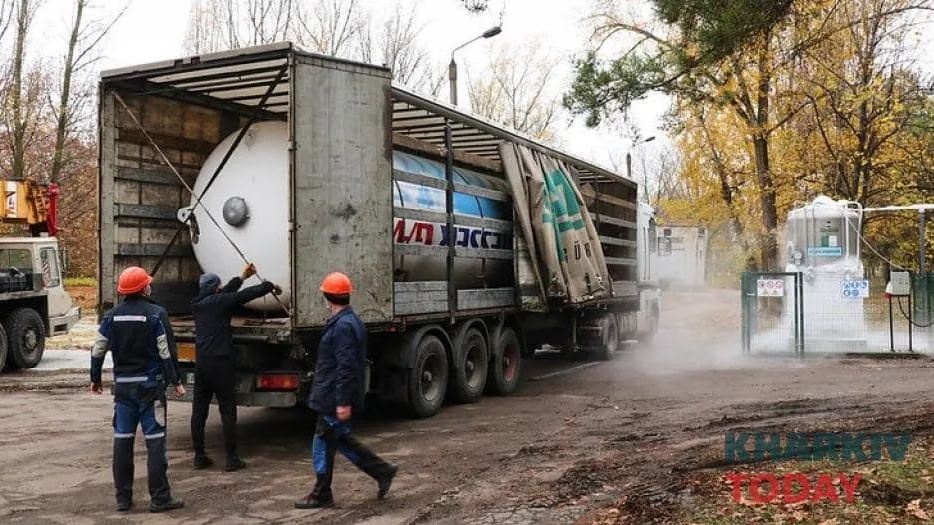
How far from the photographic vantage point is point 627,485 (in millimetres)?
5934

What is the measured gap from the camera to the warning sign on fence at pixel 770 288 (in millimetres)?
15727

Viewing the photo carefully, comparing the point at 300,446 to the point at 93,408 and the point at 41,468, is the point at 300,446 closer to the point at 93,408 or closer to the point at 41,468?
the point at 41,468

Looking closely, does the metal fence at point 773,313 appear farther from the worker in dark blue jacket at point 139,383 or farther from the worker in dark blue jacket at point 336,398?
the worker in dark blue jacket at point 139,383

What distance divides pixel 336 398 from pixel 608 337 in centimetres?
1001

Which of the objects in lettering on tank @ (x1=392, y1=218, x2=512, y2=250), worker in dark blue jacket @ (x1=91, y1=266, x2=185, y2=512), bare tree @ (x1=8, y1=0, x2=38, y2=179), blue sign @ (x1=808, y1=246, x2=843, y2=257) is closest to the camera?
worker in dark blue jacket @ (x1=91, y1=266, x2=185, y2=512)

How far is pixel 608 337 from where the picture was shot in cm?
1512

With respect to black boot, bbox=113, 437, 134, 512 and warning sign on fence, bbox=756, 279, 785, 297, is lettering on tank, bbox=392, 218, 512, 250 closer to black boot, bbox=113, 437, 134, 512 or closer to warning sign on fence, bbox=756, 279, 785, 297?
black boot, bbox=113, 437, 134, 512

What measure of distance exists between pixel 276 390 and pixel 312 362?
1.35ft

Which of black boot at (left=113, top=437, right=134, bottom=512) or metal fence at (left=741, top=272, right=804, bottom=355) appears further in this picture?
metal fence at (left=741, top=272, right=804, bottom=355)

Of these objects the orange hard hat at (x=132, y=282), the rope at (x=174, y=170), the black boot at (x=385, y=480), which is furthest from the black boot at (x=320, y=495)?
the rope at (x=174, y=170)

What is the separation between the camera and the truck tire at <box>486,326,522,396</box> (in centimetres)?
1088

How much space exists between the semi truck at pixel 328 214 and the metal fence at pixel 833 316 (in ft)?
19.8

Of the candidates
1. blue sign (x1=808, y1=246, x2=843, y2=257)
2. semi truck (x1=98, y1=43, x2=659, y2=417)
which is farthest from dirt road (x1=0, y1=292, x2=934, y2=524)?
Answer: blue sign (x1=808, y1=246, x2=843, y2=257)

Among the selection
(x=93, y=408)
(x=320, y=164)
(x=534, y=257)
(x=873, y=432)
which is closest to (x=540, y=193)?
(x=534, y=257)
